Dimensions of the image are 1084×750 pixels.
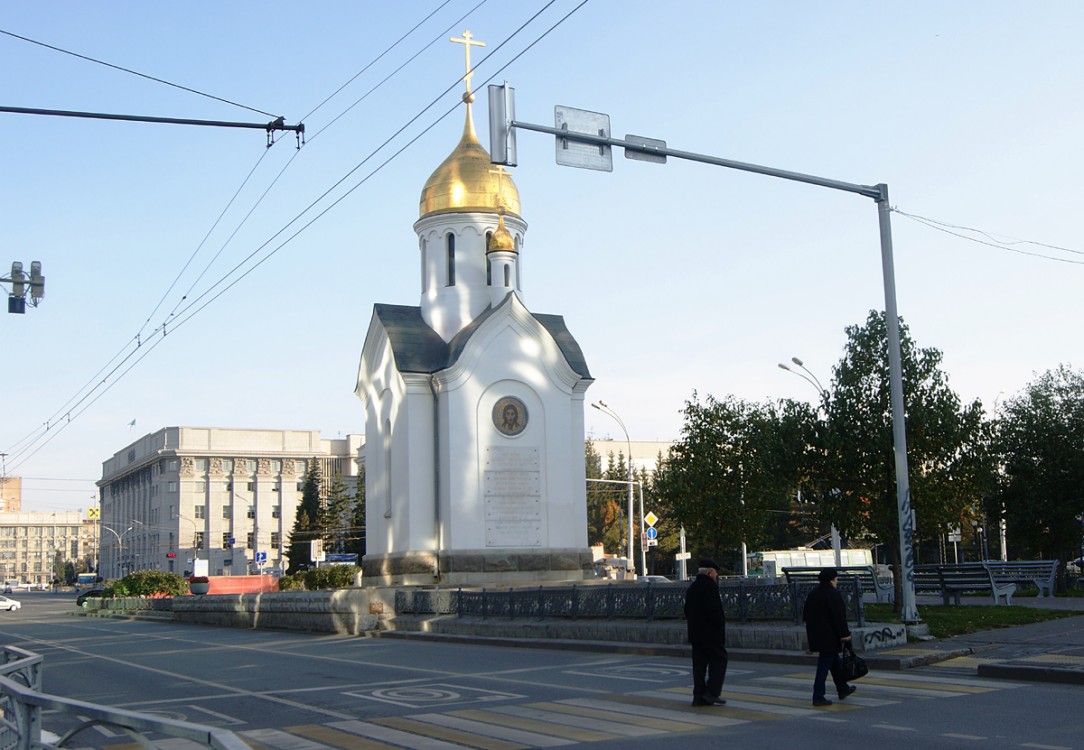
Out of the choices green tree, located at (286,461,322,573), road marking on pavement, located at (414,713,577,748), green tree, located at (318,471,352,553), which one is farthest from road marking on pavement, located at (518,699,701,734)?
green tree, located at (318,471,352,553)

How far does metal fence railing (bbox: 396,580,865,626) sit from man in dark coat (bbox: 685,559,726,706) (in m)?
3.19

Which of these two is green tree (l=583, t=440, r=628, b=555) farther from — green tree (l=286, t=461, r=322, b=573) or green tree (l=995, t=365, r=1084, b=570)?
green tree (l=995, t=365, r=1084, b=570)

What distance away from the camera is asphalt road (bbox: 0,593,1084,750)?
1008 cm

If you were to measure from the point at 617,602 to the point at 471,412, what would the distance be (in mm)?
18522

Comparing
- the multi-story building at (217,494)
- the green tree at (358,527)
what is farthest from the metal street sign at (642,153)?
the multi-story building at (217,494)

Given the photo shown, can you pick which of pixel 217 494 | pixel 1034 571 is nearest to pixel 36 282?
pixel 1034 571

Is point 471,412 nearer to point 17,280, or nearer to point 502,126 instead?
point 17,280

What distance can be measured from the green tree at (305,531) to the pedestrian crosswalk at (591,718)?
7711cm

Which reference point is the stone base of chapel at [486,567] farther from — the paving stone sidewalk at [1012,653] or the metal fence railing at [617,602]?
the paving stone sidewalk at [1012,653]

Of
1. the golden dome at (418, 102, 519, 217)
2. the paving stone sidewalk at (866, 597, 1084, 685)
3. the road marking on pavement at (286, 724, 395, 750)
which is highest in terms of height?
the golden dome at (418, 102, 519, 217)

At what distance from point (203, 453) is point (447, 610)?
94109mm

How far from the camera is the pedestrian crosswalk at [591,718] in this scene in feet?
34.2

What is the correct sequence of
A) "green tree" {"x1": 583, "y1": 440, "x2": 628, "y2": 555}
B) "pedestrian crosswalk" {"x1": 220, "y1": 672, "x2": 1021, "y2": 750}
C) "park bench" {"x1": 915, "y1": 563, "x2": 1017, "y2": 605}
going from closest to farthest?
"pedestrian crosswalk" {"x1": 220, "y1": 672, "x2": 1021, "y2": 750} → "park bench" {"x1": 915, "y1": 563, "x2": 1017, "y2": 605} → "green tree" {"x1": 583, "y1": 440, "x2": 628, "y2": 555}

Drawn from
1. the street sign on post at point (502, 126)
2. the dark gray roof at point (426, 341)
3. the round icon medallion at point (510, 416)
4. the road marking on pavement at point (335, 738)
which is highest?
the dark gray roof at point (426, 341)
